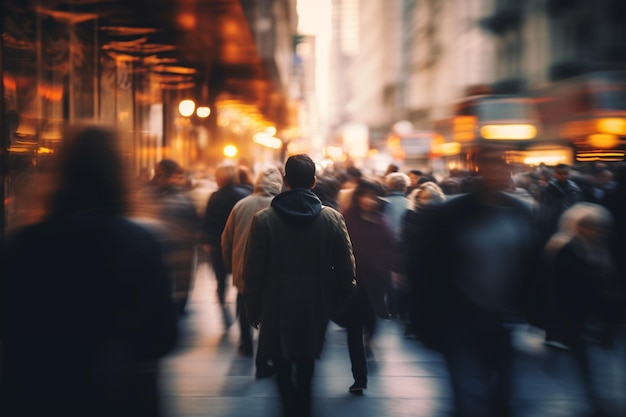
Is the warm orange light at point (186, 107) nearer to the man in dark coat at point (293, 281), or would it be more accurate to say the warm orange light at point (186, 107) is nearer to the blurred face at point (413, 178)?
the blurred face at point (413, 178)

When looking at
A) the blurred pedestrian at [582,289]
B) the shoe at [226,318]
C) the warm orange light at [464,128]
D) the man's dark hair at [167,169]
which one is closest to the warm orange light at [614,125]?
the warm orange light at [464,128]

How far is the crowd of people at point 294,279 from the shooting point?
9.62 ft

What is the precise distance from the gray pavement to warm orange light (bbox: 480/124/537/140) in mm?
17812

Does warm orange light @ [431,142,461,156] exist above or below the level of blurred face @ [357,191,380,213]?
above

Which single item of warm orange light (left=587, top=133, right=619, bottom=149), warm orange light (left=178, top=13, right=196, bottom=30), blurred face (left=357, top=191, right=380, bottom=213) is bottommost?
blurred face (left=357, top=191, right=380, bottom=213)

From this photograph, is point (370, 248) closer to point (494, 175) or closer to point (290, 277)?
point (290, 277)

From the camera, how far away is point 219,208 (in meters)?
10.0

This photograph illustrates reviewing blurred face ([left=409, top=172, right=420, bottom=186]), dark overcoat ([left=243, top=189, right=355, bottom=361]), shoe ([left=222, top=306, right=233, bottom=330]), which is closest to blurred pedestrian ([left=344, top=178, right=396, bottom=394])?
dark overcoat ([left=243, top=189, right=355, bottom=361])

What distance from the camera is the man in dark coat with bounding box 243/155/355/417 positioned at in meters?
5.21

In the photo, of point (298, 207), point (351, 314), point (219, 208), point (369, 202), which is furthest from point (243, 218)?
point (298, 207)

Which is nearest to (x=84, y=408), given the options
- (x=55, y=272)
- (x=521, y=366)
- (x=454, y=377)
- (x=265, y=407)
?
(x=55, y=272)

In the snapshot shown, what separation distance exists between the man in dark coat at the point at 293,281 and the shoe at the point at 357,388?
2.12 metres

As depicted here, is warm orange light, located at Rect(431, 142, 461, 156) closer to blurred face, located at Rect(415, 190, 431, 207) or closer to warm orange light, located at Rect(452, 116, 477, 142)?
warm orange light, located at Rect(452, 116, 477, 142)

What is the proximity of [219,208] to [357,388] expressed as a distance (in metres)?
3.35
